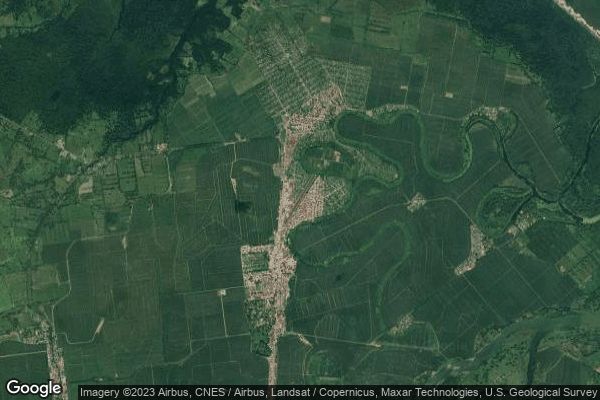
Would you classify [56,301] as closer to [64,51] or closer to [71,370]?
[71,370]

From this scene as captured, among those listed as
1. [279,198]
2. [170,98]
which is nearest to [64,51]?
[170,98]

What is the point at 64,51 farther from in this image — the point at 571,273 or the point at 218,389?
the point at 571,273

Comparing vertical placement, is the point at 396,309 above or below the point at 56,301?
below

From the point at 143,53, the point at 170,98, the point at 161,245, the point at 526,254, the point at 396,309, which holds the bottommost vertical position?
the point at 396,309

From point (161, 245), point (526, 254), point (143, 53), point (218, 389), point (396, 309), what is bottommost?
point (218, 389)

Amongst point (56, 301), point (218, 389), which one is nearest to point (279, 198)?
point (218, 389)

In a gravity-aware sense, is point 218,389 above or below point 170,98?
below
